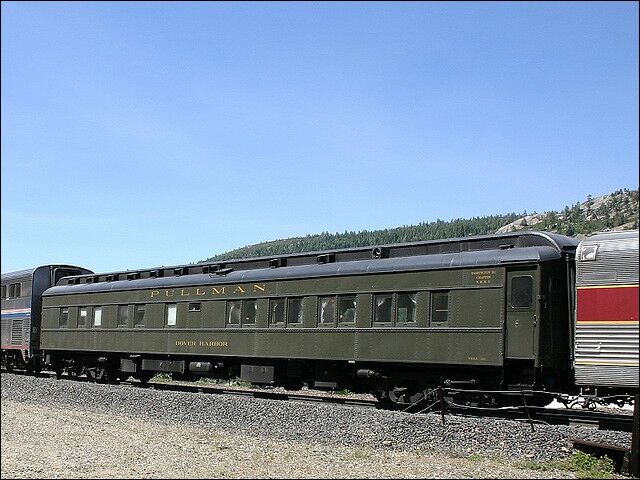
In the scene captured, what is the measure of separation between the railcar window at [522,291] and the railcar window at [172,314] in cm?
1154

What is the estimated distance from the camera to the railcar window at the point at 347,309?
1817 cm

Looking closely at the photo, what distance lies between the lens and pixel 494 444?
13.2 meters

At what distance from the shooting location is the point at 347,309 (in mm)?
18312

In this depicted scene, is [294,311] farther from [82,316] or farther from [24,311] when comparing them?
[24,311]

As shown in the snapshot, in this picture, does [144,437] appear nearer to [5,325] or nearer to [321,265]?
[321,265]

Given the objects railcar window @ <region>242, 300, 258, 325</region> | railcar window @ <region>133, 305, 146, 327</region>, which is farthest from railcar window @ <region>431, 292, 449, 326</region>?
railcar window @ <region>133, 305, 146, 327</region>

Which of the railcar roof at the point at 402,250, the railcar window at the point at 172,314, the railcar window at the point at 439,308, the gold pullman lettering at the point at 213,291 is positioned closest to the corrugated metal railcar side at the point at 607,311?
the railcar roof at the point at 402,250

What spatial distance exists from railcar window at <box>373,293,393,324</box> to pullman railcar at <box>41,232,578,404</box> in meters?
0.03

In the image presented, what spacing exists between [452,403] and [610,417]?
10.0ft

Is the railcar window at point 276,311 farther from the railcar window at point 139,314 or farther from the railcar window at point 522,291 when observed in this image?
the railcar window at point 522,291

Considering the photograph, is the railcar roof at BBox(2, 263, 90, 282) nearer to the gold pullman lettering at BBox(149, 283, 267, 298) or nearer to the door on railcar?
the gold pullman lettering at BBox(149, 283, 267, 298)

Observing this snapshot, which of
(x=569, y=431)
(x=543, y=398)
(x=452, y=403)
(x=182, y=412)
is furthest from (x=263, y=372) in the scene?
(x=569, y=431)

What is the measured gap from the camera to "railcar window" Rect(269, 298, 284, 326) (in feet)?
65.3

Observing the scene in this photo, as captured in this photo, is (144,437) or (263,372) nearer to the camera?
(144,437)
